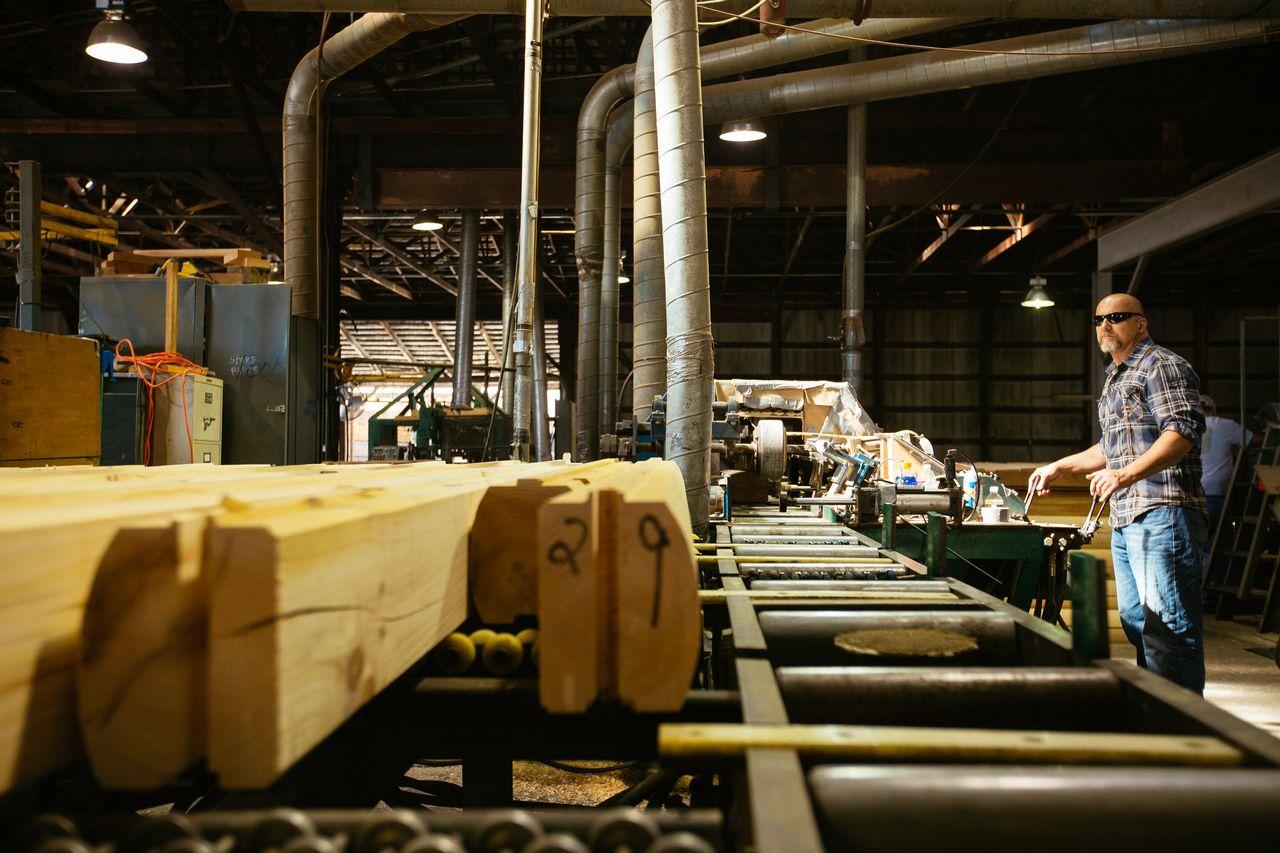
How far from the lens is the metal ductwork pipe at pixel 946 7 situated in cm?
647

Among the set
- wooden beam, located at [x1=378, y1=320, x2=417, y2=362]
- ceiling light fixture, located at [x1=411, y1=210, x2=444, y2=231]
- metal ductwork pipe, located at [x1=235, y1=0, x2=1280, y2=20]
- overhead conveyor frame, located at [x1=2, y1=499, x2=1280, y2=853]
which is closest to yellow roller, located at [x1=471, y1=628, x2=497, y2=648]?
overhead conveyor frame, located at [x1=2, y1=499, x2=1280, y2=853]

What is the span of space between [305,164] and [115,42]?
5.70 ft

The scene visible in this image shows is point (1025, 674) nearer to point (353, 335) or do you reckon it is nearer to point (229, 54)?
point (229, 54)

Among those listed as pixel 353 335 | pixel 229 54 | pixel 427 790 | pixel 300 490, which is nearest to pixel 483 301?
pixel 353 335

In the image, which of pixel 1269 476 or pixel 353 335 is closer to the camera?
pixel 1269 476

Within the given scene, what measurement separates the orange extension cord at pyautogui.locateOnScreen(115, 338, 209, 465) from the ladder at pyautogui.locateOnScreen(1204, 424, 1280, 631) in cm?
895

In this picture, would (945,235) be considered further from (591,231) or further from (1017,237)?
(591,231)

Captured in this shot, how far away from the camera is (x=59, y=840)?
2.48 ft

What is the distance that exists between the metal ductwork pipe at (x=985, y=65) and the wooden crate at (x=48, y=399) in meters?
6.01

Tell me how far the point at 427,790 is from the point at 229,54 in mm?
8885

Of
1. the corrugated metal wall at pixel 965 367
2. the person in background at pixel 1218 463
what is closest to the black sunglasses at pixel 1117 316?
the person in background at pixel 1218 463

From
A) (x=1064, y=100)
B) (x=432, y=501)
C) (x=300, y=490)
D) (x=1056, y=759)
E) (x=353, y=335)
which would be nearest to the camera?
(x=1056, y=759)

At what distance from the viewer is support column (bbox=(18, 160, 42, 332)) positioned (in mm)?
6582

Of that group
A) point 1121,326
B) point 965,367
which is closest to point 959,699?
point 1121,326
